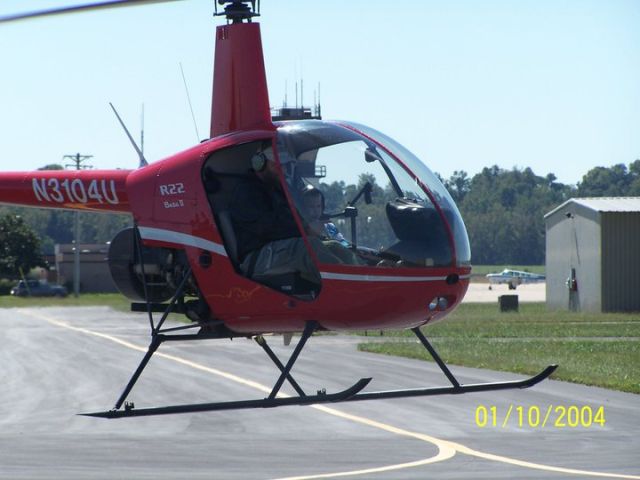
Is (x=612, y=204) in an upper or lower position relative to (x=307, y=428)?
Answer: upper

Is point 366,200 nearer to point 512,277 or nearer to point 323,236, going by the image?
point 323,236

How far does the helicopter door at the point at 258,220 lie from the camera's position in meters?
10.7

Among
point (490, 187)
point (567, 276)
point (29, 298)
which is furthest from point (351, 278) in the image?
point (490, 187)

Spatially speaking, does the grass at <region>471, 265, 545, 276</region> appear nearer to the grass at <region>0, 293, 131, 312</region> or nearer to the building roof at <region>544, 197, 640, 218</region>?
the grass at <region>0, 293, 131, 312</region>

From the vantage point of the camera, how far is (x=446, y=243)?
10.5 m

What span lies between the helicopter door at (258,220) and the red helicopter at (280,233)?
1cm

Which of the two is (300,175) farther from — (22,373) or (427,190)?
(22,373)

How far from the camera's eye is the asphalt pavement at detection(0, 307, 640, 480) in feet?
51.7

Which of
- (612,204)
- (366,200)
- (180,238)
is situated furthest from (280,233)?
(612,204)

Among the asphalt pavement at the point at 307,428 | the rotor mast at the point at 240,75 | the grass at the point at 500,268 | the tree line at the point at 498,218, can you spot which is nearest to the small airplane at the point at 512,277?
the tree line at the point at 498,218

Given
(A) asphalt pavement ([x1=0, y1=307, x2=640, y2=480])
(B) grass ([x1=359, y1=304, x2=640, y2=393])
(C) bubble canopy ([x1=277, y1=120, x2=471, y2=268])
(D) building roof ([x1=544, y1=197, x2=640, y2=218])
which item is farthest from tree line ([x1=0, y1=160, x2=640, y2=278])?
(C) bubble canopy ([x1=277, y1=120, x2=471, y2=268])

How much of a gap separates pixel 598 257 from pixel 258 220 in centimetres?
4097

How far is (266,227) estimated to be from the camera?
35.8ft

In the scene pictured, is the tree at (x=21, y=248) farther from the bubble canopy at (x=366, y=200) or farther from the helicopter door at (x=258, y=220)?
the bubble canopy at (x=366, y=200)
